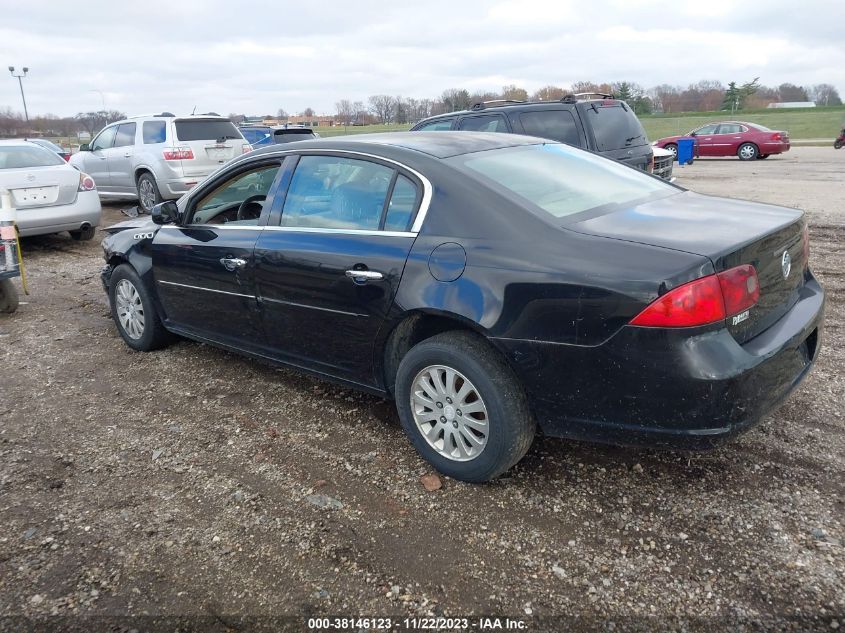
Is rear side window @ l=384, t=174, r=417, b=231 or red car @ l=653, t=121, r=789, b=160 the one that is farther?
red car @ l=653, t=121, r=789, b=160

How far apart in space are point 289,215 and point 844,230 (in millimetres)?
7935

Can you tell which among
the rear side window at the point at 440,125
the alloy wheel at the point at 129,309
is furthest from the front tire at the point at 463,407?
the rear side window at the point at 440,125

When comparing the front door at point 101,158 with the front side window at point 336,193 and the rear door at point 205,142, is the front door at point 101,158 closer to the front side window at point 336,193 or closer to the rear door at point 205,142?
the rear door at point 205,142

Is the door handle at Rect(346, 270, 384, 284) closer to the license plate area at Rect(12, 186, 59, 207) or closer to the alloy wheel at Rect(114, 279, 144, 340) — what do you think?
the alloy wheel at Rect(114, 279, 144, 340)

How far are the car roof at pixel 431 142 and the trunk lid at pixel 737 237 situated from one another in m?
0.90

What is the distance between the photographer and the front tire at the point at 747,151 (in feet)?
79.7

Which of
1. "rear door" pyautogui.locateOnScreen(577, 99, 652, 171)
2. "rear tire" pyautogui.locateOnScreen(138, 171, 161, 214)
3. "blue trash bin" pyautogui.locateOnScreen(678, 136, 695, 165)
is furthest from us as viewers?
"blue trash bin" pyautogui.locateOnScreen(678, 136, 695, 165)

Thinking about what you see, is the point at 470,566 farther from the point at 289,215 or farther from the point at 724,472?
the point at 289,215

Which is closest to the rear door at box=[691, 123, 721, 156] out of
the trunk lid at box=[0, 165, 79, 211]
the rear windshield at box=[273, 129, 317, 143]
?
the rear windshield at box=[273, 129, 317, 143]

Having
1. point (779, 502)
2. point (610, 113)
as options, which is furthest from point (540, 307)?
point (610, 113)

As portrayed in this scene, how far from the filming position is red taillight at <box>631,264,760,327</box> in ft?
8.25

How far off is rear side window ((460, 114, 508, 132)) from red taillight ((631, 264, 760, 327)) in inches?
283

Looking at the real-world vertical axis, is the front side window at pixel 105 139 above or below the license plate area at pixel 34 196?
above

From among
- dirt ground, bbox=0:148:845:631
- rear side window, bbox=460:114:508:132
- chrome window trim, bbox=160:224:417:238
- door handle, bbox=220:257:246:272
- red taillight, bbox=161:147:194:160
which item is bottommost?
dirt ground, bbox=0:148:845:631
